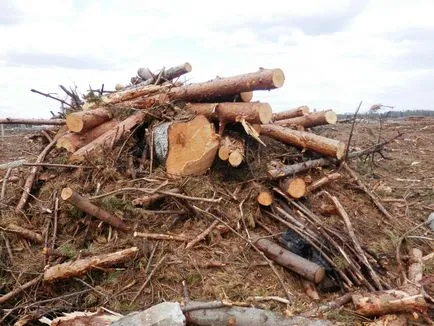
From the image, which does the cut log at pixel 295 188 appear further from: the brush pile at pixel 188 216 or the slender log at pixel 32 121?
the slender log at pixel 32 121

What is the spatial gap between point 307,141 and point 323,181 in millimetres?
712

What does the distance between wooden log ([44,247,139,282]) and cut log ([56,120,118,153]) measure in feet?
6.80

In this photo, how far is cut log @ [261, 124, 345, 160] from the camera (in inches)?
279

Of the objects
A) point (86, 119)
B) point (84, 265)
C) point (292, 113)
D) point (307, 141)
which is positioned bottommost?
point (84, 265)

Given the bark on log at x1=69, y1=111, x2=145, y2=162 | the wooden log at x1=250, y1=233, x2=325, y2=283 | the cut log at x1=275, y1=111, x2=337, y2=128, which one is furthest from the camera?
the cut log at x1=275, y1=111, x2=337, y2=128

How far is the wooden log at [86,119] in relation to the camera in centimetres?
666

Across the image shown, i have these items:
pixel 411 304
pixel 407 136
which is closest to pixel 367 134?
pixel 407 136

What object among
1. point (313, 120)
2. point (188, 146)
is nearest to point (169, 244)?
point (188, 146)

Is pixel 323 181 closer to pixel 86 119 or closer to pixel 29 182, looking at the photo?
pixel 86 119

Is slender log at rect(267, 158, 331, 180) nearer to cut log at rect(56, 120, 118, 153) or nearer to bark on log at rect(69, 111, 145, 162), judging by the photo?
bark on log at rect(69, 111, 145, 162)

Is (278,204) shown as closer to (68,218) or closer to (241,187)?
(241,187)

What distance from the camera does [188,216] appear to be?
240 inches

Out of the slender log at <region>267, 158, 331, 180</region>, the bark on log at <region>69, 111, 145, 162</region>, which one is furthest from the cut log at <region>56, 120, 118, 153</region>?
the slender log at <region>267, 158, 331, 180</region>

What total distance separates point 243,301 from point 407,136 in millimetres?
15447
